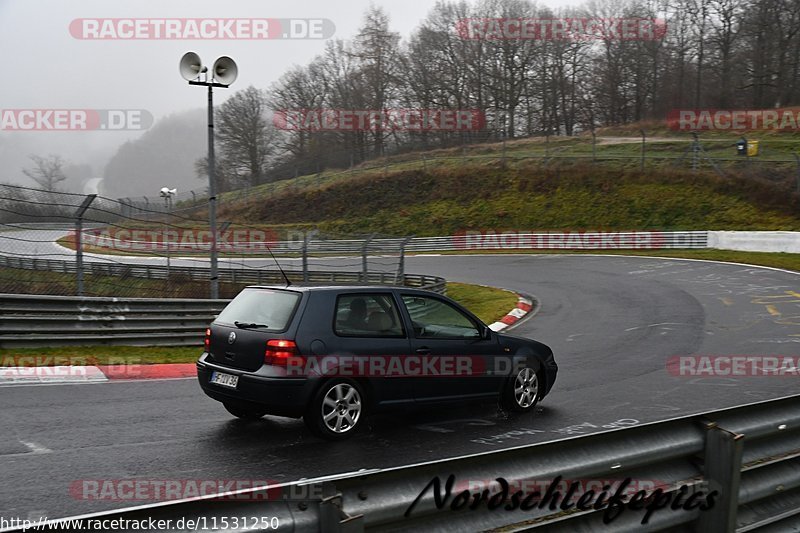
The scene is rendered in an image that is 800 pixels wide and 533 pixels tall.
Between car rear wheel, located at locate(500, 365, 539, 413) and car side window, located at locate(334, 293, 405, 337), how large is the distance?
65.9 inches

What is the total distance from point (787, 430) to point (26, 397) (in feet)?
26.9

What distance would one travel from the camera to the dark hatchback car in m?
6.93

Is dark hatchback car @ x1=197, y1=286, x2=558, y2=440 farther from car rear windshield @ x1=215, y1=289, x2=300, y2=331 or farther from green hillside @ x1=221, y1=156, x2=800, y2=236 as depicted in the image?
green hillside @ x1=221, y1=156, x2=800, y2=236

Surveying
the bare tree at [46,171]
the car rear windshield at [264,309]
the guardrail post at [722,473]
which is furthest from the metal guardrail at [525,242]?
the bare tree at [46,171]

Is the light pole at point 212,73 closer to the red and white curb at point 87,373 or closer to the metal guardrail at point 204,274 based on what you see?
the red and white curb at point 87,373

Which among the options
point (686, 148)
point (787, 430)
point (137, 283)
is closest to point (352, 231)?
Answer: point (686, 148)

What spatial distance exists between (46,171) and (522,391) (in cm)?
13491

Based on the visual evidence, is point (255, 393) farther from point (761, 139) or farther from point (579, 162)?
point (761, 139)

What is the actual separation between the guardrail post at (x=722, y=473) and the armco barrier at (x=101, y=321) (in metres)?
10.9

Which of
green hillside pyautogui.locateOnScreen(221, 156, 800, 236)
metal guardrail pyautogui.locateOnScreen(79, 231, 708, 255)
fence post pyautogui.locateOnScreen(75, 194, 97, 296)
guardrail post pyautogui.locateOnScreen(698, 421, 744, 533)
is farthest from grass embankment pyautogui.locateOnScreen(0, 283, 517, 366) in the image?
green hillside pyautogui.locateOnScreen(221, 156, 800, 236)

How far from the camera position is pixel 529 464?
127 inches

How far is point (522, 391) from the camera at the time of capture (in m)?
8.66

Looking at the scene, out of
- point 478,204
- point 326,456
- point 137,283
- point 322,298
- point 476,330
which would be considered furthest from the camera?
point 478,204

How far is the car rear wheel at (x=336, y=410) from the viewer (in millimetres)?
6953
